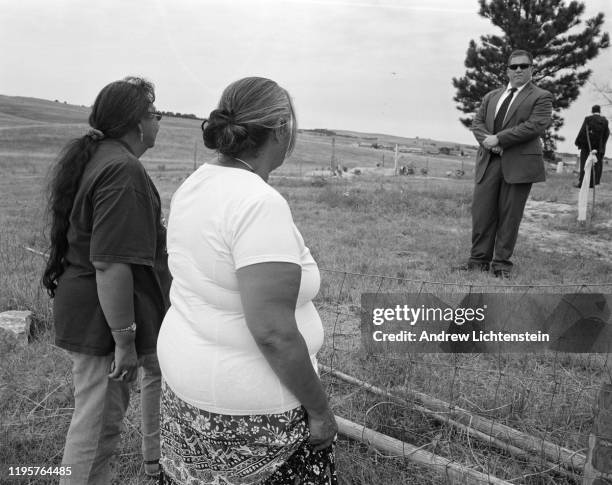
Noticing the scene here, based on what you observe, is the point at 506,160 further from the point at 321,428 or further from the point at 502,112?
the point at 321,428

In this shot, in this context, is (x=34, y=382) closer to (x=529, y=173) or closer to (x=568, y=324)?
(x=568, y=324)

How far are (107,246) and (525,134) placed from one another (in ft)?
14.0

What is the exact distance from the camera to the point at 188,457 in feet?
5.41

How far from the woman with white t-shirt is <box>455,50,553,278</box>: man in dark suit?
393 cm

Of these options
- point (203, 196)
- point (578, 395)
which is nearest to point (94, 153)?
point (203, 196)

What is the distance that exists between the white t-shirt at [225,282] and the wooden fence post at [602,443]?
983 millimetres

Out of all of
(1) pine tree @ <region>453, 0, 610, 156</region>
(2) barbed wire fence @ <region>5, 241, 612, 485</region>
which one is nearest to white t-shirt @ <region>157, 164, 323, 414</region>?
(2) barbed wire fence @ <region>5, 241, 612, 485</region>

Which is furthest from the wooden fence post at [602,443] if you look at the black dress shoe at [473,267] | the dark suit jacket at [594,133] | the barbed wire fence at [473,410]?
the dark suit jacket at [594,133]

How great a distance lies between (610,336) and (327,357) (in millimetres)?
1628

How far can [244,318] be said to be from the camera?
1.48 m

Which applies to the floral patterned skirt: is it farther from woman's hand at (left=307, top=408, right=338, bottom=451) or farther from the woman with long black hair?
the woman with long black hair

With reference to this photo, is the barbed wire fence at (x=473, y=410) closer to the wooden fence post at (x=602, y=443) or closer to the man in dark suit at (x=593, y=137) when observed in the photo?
the wooden fence post at (x=602, y=443)

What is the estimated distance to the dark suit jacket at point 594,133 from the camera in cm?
1115

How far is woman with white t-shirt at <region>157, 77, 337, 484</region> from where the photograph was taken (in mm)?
1390
